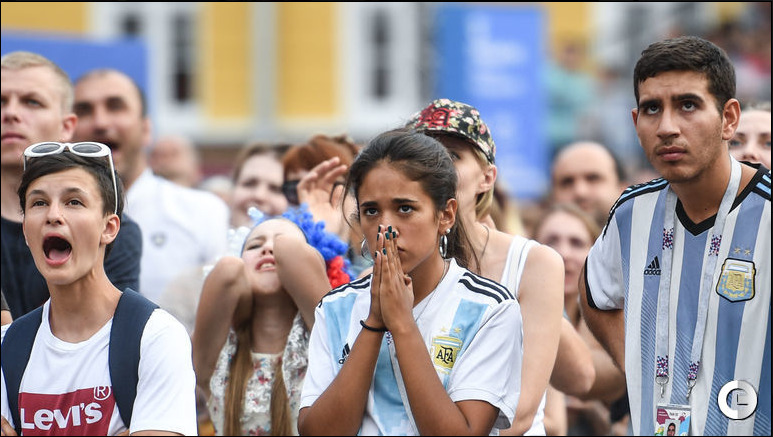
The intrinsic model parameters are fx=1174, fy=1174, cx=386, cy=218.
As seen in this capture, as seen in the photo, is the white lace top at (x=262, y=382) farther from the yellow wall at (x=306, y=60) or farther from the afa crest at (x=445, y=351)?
the yellow wall at (x=306, y=60)

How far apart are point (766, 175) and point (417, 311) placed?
1123 mm

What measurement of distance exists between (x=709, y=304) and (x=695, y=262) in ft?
0.47

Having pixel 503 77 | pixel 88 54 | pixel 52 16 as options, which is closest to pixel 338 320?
pixel 88 54

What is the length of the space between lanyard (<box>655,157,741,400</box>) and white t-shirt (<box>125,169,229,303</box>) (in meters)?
3.22

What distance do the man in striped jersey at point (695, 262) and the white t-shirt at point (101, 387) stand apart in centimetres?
137

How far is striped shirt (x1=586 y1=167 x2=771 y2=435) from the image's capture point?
3338 mm

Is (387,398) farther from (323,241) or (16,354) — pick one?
(323,241)

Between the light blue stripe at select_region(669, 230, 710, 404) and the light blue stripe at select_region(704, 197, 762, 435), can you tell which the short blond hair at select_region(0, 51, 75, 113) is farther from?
the light blue stripe at select_region(704, 197, 762, 435)

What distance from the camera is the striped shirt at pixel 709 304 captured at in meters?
3.34

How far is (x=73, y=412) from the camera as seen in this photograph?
350 cm

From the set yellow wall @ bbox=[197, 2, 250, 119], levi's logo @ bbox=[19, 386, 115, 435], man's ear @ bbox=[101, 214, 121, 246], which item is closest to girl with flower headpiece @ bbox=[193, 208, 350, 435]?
man's ear @ bbox=[101, 214, 121, 246]

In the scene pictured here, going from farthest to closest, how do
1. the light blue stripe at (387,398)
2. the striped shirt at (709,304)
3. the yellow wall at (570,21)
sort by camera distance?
1. the yellow wall at (570,21)
2. the light blue stripe at (387,398)
3. the striped shirt at (709,304)

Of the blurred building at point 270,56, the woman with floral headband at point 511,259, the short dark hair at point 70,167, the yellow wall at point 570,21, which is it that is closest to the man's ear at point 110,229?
the short dark hair at point 70,167

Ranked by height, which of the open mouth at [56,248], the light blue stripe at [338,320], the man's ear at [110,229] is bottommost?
the light blue stripe at [338,320]
